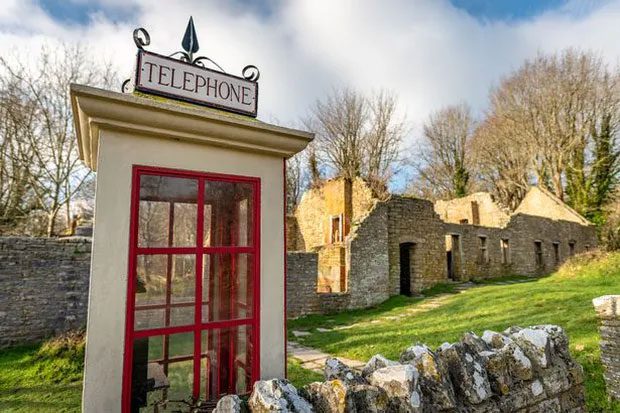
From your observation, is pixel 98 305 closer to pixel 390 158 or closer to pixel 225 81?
pixel 225 81

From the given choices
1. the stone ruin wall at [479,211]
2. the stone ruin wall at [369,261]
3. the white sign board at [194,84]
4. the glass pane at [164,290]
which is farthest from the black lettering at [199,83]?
the stone ruin wall at [479,211]

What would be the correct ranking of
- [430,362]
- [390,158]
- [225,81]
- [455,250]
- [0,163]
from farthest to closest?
[390,158], [455,250], [0,163], [225,81], [430,362]

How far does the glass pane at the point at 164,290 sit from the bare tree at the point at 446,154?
1218 inches

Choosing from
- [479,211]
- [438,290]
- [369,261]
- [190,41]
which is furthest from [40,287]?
[479,211]

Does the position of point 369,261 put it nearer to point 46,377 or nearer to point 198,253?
point 46,377

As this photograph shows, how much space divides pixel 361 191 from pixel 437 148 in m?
18.5

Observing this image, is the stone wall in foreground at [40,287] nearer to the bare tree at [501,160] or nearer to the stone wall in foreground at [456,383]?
the stone wall in foreground at [456,383]

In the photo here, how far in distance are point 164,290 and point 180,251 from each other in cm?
37

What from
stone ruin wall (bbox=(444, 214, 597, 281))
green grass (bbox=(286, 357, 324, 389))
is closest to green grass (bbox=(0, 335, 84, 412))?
green grass (bbox=(286, 357, 324, 389))

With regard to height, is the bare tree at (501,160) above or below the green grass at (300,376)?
above

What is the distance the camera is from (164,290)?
92.3 inches

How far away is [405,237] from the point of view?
14.8 m

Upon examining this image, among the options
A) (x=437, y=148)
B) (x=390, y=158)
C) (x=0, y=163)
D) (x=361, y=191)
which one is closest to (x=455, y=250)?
(x=361, y=191)

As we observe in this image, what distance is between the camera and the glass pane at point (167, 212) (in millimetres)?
2059
